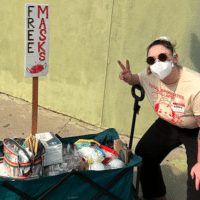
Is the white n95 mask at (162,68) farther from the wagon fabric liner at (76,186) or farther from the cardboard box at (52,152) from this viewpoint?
the cardboard box at (52,152)

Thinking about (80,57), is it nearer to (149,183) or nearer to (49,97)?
(49,97)

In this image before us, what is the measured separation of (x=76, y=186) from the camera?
2.00 metres

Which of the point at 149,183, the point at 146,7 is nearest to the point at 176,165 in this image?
the point at 149,183

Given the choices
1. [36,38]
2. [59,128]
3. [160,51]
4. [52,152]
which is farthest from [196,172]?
[59,128]

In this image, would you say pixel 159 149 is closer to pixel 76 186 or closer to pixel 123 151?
pixel 123 151

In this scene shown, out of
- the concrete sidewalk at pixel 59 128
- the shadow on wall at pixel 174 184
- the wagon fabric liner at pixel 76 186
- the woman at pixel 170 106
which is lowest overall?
the shadow on wall at pixel 174 184

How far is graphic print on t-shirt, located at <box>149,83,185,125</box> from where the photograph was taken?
2143mm

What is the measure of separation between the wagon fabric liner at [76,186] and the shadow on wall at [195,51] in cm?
178

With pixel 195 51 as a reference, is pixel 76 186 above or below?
below

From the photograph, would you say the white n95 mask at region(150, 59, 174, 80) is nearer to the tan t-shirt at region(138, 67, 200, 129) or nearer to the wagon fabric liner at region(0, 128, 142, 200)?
the tan t-shirt at region(138, 67, 200, 129)

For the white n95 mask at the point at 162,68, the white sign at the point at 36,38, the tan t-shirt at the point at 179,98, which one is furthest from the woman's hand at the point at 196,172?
the white sign at the point at 36,38

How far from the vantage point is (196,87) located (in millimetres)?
2041

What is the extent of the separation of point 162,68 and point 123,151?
2.33 ft

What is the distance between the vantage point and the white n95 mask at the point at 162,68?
209 cm
